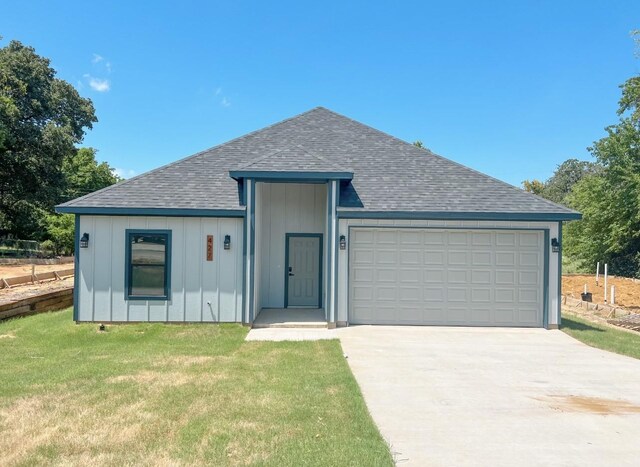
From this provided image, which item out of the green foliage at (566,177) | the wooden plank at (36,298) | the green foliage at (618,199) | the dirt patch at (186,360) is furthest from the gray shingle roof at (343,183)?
the green foliage at (566,177)

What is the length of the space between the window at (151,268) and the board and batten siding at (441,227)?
4107 millimetres

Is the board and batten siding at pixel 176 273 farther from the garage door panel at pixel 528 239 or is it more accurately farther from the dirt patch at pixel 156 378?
the garage door panel at pixel 528 239

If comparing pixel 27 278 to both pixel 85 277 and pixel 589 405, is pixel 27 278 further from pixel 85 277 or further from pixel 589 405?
pixel 589 405

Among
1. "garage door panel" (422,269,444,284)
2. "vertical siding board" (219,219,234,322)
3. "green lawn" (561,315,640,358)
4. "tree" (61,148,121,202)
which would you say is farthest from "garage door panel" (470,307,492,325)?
"tree" (61,148,121,202)

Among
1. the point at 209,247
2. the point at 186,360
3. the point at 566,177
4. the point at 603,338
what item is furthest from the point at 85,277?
the point at 566,177

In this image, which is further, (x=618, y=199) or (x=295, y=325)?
(x=618, y=199)

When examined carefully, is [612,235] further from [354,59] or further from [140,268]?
[140,268]

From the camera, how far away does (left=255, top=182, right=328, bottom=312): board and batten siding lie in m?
11.5

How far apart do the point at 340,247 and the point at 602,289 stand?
59.2 feet

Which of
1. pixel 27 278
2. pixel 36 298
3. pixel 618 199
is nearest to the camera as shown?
pixel 36 298

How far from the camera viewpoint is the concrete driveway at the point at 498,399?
3854 millimetres

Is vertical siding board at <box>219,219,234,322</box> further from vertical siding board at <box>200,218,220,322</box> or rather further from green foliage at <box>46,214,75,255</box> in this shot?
green foliage at <box>46,214,75,255</box>

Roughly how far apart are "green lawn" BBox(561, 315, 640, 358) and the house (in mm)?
702

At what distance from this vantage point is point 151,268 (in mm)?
9523
